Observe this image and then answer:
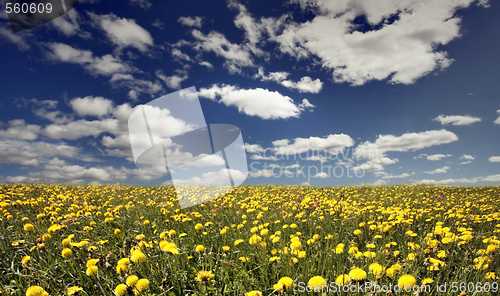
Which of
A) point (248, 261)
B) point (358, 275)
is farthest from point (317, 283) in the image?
point (248, 261)

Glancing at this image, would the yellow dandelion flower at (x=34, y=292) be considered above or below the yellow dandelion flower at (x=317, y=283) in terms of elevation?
above

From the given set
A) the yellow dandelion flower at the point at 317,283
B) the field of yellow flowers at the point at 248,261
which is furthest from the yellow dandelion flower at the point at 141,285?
the yellow dandelion flower at the point at 317,283

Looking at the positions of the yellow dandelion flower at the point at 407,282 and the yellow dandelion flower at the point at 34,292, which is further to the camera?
the yellow dandelion flower at the point at 407,282

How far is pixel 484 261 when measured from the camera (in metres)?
3.14

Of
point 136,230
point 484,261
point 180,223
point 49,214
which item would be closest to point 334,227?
point 484,261

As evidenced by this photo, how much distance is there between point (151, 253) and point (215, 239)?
1.23 m

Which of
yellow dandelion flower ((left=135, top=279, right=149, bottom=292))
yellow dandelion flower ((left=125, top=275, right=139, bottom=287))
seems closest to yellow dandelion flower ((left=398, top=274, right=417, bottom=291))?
yellow dandelion flower ((left=135, top=279, right=149, bottom=292))

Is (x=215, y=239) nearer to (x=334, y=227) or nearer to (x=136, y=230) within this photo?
(x=136, y=230)

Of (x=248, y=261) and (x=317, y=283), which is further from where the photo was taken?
(x=248, y=261)

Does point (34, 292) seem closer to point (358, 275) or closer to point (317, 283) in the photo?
point (317, 283)

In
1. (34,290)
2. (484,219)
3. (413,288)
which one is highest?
(34,290)

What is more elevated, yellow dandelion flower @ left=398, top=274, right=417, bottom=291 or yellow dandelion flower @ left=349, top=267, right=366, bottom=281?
yellow dandelion flower @ left=349, top=267, right=366, bottom=281

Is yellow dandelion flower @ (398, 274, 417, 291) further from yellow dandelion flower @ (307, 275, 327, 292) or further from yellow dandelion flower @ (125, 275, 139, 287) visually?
yellow dandelion flower @ (125, 275, 139, 287)

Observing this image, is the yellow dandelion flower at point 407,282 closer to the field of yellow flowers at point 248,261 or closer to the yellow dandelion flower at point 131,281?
the field of yellow flowers at point 248,261
